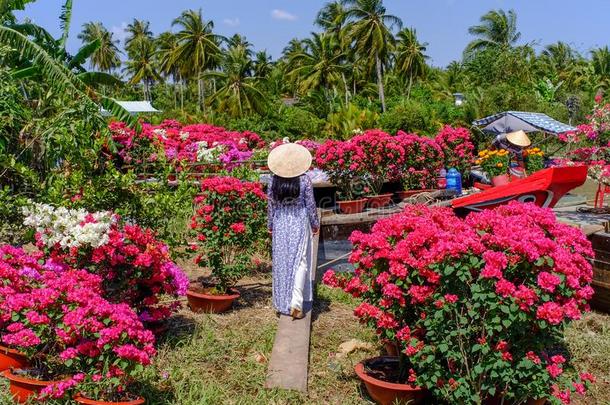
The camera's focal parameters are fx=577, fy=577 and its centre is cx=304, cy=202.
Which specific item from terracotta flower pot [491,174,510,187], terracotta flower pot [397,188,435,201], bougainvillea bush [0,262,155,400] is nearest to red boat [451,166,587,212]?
terracotta flower pot [397,188,435,201]

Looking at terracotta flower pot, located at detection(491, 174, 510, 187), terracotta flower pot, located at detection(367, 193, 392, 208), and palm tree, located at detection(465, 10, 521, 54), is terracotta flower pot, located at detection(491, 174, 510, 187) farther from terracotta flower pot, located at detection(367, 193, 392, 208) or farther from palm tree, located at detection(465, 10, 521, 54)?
palm tree, located at detection(465, 10, 521, 54)

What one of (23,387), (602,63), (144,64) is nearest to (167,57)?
(144,64)

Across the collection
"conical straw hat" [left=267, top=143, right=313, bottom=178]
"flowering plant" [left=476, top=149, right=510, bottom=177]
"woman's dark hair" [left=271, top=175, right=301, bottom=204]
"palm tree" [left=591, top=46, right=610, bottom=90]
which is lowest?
"woman's dark hair" [left=271, top=175, right=301, bottom=204]

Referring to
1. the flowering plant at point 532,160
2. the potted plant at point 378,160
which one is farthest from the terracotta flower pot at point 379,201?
the flowering plant at point 532,160

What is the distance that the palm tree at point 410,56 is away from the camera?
45.8m

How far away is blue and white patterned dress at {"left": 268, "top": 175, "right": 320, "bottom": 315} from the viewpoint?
575 cm

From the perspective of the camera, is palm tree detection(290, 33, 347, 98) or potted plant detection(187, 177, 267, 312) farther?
palm tree detection(290, 33, 347, 98)

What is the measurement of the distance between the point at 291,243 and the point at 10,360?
8.84 feet

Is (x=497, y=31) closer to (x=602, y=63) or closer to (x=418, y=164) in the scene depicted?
(x=602, y=63)

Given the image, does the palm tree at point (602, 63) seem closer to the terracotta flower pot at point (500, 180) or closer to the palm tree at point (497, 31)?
the palm tree at point (497, 31)

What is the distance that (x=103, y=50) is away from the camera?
61812 millimetres

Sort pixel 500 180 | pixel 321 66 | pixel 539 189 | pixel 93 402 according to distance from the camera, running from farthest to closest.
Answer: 1. pixel 321 66
2. pixel 500 180
3. pixel 539 189
4. pixel 93 402

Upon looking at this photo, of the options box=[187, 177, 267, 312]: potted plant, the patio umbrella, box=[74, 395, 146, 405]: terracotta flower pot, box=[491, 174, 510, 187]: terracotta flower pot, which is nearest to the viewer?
box=[74, 395, 146, 405]: terracotta flower pot

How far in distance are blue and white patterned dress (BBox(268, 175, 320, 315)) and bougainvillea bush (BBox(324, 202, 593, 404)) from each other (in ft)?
6.21
